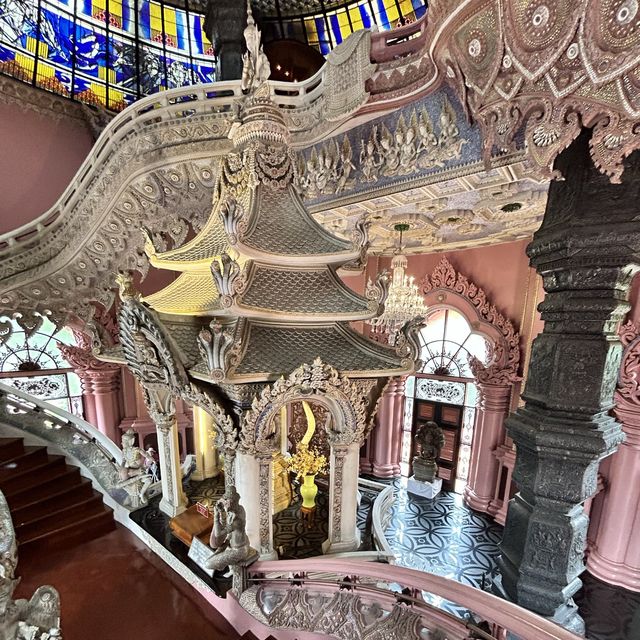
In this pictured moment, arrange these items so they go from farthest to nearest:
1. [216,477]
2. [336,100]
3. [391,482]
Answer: [391,482] → [216,477] → [336,100]

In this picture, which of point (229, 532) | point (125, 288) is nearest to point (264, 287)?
point (125, 288)

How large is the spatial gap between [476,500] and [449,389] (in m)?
2.72

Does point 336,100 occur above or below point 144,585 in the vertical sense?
above

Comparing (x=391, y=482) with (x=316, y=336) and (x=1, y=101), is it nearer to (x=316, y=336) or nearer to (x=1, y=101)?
(x=316, y=336)

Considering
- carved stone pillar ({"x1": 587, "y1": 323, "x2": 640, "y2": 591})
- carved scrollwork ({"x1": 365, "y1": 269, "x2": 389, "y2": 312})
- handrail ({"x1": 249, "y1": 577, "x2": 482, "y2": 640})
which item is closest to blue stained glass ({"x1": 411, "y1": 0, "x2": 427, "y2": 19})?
carved scrollwork ({"x1": 365, "y1": 269, "x2": 389, "y2": 312})

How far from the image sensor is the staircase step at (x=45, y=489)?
4.97 m

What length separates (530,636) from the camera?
5.81ft

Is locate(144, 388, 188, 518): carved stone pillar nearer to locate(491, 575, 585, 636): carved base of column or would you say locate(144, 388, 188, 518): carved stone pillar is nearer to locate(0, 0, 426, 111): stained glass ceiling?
locate(491, 575, 585, 636): carved base of column

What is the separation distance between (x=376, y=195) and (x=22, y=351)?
9896 mm

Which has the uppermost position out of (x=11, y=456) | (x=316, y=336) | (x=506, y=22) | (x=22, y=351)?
(x=506, y=22)

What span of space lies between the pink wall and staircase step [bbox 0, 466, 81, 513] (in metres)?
6.56

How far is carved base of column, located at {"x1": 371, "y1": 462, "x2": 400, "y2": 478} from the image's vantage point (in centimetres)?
932

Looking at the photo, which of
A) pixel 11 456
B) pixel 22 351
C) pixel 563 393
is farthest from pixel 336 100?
pixel 22 351

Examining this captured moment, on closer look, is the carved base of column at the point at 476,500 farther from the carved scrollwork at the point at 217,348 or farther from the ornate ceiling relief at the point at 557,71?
the ornate ceiling relief at the point at 557,71
